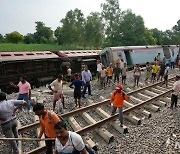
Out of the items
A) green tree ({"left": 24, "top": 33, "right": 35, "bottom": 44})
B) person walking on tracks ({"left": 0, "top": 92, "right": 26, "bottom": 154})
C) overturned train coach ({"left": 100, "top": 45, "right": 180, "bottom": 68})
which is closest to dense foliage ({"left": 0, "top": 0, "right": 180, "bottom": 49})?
overturned train coach ({"left": 100, "top": 45, "right": 180, "bottom": 68})

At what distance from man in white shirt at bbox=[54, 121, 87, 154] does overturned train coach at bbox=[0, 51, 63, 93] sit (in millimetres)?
12015

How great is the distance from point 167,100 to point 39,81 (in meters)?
9.91

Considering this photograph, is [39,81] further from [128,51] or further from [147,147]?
[147,147]

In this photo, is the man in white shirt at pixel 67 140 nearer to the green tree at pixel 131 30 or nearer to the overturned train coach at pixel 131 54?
the overturned train coach at pixel 131 54

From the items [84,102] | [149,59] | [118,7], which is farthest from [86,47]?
[84,102]

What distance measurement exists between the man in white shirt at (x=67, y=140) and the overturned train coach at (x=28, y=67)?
12015mm

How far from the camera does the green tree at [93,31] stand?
1722 inches

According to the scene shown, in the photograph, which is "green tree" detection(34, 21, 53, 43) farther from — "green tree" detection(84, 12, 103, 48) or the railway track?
the railway track

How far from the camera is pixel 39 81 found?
15.7 m

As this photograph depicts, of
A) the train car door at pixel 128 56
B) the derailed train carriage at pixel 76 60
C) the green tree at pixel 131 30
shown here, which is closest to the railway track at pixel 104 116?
the derailed train carriage at pixel 76 60

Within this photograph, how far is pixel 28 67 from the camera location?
50.6 ft

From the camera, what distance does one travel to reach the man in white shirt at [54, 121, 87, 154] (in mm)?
2963

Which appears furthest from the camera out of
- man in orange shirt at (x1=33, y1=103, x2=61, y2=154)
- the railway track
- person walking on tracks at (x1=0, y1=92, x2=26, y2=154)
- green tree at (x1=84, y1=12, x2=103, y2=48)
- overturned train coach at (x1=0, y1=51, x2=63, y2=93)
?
green tree at (x1=84, y1=12, x2=103, y2=48)

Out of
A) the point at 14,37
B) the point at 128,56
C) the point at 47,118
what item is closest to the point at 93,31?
the point at 128,56
